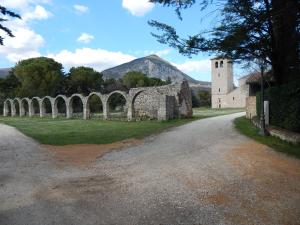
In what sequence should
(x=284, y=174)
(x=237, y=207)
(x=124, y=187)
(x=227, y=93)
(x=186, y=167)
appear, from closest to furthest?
(x=237, y=207) → (x=124, y=187) → (x=284, y=174) → (x=186, y=167) → (x=227, y=93)

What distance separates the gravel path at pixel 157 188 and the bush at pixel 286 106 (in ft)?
6.90

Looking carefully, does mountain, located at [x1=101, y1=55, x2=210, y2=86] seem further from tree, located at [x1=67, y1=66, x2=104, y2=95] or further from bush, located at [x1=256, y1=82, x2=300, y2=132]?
bush, located at [x1=256, y1=82, x2=300, y2=132]

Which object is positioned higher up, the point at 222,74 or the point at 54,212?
the point at 222,74

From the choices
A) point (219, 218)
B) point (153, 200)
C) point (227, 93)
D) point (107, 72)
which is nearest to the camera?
point (219, 218)

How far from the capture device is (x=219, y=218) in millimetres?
5652

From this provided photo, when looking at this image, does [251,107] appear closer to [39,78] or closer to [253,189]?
[253,189]

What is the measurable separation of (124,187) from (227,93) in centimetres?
7146

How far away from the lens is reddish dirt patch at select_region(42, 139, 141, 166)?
1095 cm

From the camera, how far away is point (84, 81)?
193ft

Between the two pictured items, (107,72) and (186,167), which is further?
(107,72)

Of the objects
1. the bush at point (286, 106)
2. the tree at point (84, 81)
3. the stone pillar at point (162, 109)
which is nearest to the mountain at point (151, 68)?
the tree at point (84, 81)

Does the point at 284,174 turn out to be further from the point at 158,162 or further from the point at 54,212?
the point at 54,212

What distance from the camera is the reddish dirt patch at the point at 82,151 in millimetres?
10953

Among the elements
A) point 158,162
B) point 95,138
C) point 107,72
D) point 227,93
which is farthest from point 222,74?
point 107,72
